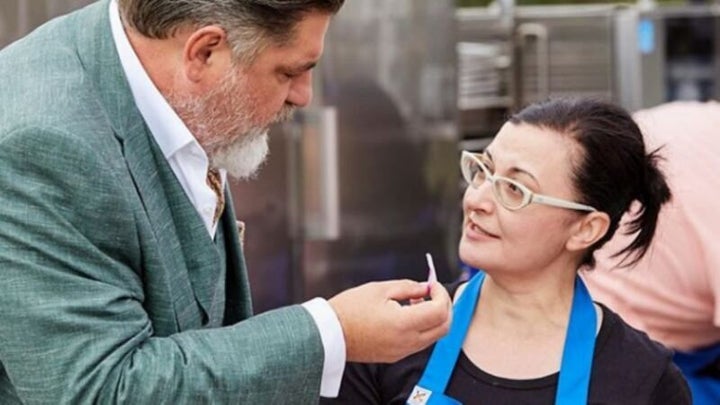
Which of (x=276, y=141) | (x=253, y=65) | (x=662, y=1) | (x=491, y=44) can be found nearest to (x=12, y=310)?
(x=253, y=65)

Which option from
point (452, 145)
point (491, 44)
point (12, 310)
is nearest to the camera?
point (12, 310)

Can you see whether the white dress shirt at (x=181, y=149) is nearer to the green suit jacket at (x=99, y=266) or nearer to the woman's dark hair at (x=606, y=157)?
the green suit jacket at (x=99, y=266)

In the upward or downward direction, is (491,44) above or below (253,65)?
below

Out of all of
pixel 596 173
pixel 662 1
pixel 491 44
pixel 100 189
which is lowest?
pixel 662 1

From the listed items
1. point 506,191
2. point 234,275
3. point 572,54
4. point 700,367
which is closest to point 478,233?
point 506,191

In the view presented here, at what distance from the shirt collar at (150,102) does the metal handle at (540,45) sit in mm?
6390

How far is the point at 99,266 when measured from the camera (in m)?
2.16

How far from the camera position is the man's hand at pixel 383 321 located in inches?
90.0

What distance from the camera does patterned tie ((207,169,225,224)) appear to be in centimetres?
252

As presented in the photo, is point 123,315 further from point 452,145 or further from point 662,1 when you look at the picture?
point 662,1

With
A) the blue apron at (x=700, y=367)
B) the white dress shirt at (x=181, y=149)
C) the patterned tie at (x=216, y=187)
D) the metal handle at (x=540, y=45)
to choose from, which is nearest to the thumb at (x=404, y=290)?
the white dress shirt at (x=181, y=149)

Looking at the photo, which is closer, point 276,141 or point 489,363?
point 489,363

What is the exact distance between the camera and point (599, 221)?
9.71ft

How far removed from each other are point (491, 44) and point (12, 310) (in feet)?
22.1
